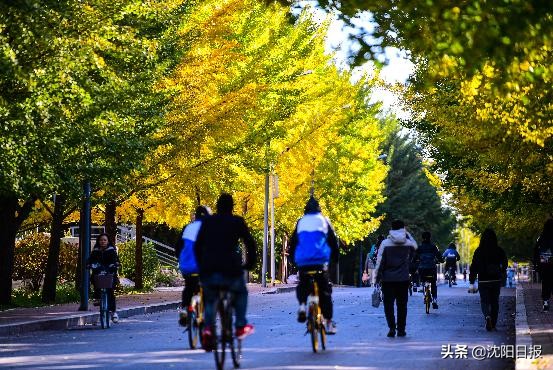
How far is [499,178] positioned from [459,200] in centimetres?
1229

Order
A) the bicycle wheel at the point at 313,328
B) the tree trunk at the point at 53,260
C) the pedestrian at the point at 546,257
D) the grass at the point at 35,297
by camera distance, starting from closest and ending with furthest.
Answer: the bicycle wheel at the point at 313,328, the pedestrian at the point at 546,257, the grass at the point at 35,297, the tree trunk at the point at 53,260

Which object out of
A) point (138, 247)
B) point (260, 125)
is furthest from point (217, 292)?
point (138, 247)

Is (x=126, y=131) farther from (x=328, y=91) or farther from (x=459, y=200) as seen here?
(x=328, y=91)

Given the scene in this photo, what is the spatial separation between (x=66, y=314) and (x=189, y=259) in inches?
353

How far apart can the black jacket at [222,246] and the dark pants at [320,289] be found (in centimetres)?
257

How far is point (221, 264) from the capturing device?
532 inches

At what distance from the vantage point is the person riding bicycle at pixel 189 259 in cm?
1706

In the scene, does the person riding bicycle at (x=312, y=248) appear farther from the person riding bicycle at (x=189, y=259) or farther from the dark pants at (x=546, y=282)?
the dark pants at (x=546, y=282)

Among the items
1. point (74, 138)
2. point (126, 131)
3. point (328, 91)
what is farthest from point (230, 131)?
point (328, 91)

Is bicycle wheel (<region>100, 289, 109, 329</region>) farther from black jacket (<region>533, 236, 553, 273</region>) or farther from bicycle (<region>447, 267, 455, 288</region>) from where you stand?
bicycle (<region>447, 267, 455, 288</region>)

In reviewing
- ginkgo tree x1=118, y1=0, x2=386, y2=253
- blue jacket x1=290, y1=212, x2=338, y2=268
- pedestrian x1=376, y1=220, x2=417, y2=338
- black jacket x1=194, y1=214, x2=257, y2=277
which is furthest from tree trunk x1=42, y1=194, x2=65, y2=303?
black jacket x1=194, y1=214, x2=257, y2=277

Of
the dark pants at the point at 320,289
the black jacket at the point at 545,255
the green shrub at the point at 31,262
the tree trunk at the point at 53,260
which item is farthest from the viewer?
the green shrub at the point at 31,262

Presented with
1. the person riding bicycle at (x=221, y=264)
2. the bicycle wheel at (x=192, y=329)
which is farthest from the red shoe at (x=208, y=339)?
the bicycle wheel at (x=192, y=329)

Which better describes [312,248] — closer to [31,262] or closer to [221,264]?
[221,264]
